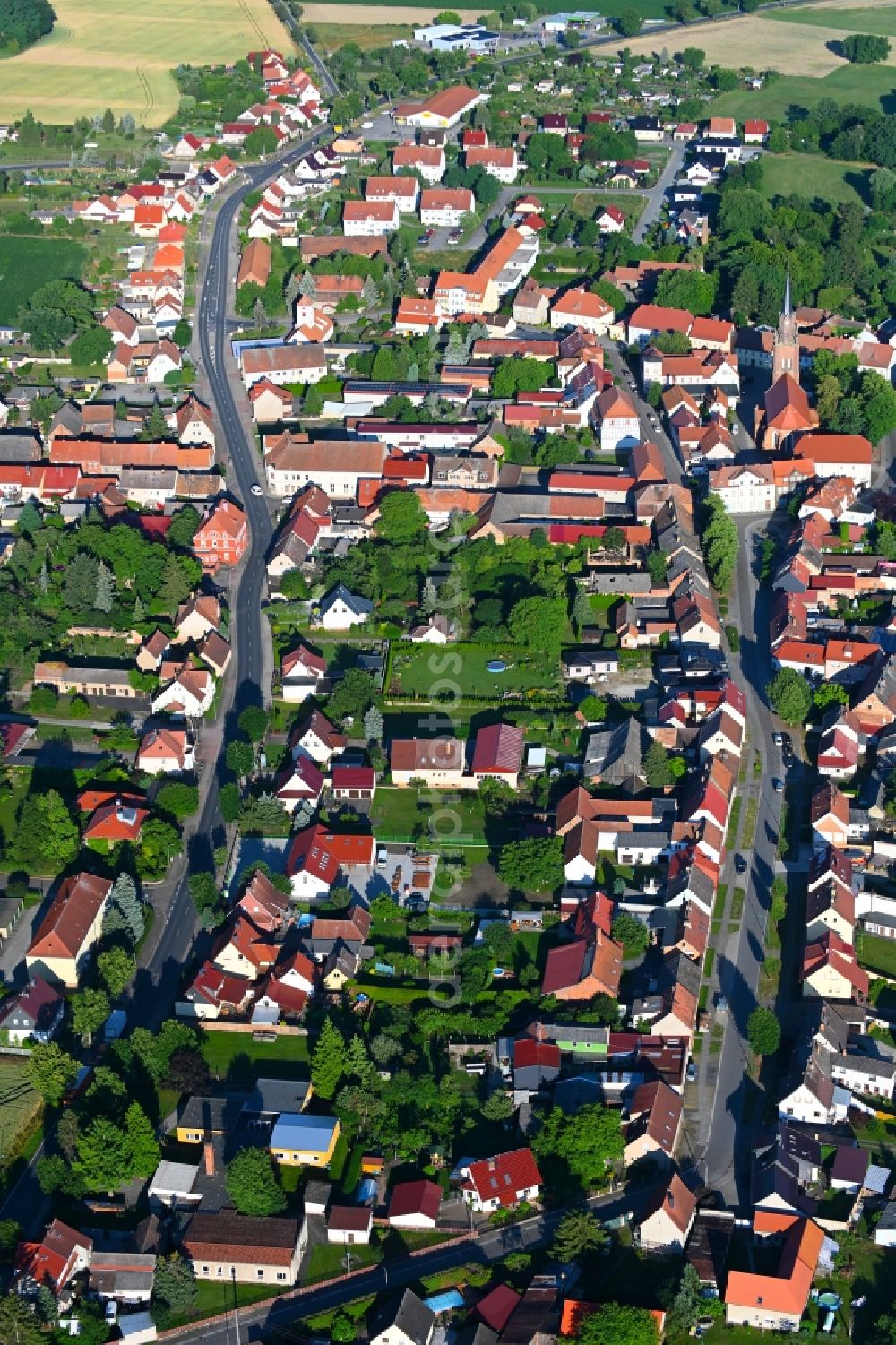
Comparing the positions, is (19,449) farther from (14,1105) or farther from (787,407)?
(14,1105)

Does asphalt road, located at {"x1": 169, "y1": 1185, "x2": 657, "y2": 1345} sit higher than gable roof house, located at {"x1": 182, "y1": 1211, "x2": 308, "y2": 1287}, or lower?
lower

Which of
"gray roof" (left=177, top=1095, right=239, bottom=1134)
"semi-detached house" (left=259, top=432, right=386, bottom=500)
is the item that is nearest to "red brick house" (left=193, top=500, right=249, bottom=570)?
"semi-detached house" (left=259, top=432, right=386, bottom=500)

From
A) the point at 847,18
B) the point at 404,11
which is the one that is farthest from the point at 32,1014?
the point at 847,18

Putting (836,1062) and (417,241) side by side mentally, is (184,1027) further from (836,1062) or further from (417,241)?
(417,241)

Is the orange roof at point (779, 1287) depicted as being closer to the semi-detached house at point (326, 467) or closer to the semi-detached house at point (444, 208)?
the semi-detached house at point (326, 467)

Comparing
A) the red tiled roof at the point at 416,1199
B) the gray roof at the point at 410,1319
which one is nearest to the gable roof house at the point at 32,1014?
the red tiled roof at the point at 416,1199

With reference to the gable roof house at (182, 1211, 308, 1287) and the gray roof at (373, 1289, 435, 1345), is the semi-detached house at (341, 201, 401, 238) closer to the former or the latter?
the gable roof house at (182, 1211, 308, 1287)
